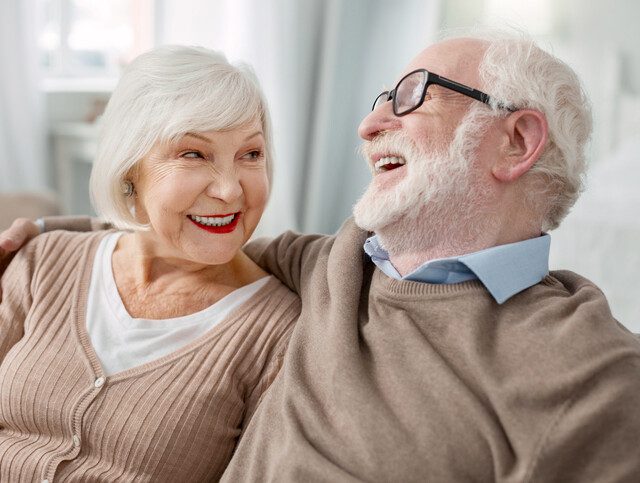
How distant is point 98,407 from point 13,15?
2.53m

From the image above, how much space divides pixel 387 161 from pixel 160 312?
1.82 ft

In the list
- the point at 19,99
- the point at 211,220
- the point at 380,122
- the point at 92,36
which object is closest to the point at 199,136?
the point at 211,220

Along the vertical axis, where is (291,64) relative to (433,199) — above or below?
below

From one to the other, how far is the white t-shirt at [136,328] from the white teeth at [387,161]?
338 millimetres

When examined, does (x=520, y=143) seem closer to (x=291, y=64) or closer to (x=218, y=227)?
(x=218, y=227)

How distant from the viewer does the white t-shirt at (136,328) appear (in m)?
1.52

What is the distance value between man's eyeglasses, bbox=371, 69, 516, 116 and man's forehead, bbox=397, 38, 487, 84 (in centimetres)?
2

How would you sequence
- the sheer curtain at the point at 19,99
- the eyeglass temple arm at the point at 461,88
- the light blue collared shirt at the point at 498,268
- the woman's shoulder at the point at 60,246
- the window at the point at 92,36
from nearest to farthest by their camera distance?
the light blue collared shirt at the point at 498,268 → the eyeglass temple arm at the point at 461,88 → the woman's shoulder at the point at 60,246 → the sheer curtain at the point at 19,99 → the window at the point at 92,36

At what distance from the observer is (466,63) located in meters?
1.44

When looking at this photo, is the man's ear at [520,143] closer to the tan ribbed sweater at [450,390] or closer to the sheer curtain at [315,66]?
the tan ribbed sweater at [450,390]

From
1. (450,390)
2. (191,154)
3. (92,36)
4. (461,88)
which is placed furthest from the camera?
(92,36)

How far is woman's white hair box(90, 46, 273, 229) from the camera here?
57.9 inches

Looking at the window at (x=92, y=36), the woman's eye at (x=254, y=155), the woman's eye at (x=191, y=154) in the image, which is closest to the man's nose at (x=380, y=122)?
the woman's eye at (x=254, y=155)

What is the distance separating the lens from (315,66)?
13.9 feet
